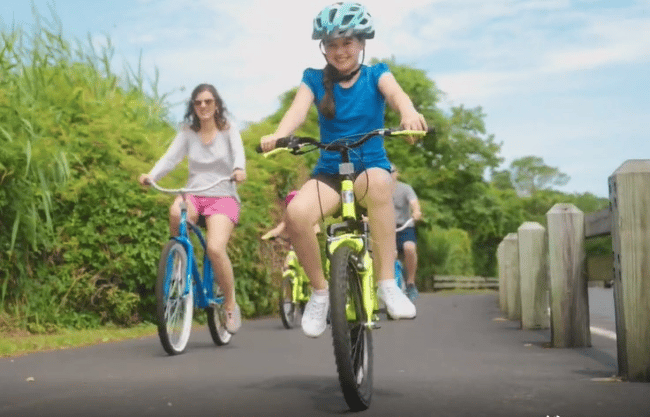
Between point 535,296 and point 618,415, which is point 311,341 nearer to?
point 535,296

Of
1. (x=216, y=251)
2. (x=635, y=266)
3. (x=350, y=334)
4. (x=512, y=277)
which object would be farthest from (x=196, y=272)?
(x=512, y=277)

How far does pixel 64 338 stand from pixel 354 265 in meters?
5.15

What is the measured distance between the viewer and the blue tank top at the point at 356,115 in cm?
579

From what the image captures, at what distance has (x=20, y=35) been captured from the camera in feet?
42.7

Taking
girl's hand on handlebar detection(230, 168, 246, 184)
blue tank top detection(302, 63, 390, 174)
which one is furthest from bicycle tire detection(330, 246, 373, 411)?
girl's hand on handlebar detection(230, 168, 246, 184)

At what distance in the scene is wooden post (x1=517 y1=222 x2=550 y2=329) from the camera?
10156 mm

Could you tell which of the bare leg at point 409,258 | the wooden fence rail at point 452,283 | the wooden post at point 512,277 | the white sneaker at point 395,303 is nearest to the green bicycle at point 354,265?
the white sneaker at point 395,303

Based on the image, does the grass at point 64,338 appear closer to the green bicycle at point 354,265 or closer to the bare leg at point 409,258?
the bare leg at point 409,258

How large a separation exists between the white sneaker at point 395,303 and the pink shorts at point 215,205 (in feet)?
10.8

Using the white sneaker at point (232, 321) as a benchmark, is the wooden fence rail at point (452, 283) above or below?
above

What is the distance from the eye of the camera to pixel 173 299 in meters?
8.52

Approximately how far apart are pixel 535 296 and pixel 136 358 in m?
4.29

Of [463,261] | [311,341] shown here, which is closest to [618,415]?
[311,341]

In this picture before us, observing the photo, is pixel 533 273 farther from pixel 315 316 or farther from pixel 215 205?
pixel 315 316
